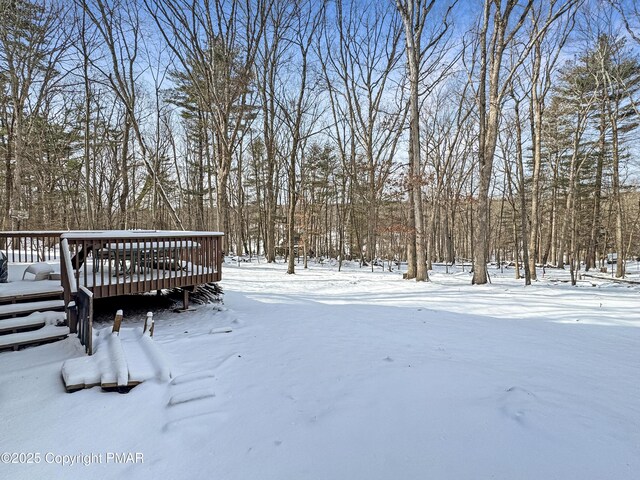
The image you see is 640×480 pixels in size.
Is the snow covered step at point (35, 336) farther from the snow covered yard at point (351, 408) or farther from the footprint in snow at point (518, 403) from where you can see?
the footprint in snow at point (518, 403)

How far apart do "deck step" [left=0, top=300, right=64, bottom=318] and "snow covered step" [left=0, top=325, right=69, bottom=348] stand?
0.28 metres

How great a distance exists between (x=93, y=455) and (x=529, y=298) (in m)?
7.42

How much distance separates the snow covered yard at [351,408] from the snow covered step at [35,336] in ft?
0.52

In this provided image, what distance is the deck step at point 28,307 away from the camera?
3847 millimetres

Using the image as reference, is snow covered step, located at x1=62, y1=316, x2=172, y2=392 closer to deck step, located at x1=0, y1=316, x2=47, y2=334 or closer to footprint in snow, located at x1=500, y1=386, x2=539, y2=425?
deck step, located at x1=0, y1=316, x2=47, y2=334

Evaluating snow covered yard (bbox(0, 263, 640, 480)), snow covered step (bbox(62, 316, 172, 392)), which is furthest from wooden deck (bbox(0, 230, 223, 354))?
snow covered yard (bbox(0, 263, 640, 480))

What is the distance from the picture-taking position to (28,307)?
4.01m

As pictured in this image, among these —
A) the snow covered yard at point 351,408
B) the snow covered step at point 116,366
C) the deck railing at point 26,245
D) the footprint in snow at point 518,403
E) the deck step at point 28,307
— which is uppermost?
the deck railing at point 26,245

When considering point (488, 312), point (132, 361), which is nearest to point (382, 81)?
point (488, 312)

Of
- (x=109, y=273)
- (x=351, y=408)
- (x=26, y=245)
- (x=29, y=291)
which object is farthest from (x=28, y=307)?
(x=26, y=245)

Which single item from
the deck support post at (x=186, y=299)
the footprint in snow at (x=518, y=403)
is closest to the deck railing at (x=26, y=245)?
the deck support post at (x=186, y=299)

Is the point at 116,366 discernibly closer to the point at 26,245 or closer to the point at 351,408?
the point at 351,408

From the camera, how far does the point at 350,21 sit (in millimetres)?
13359

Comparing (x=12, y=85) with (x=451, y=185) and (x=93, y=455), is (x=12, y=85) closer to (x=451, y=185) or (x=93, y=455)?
(x=93, y=455)
